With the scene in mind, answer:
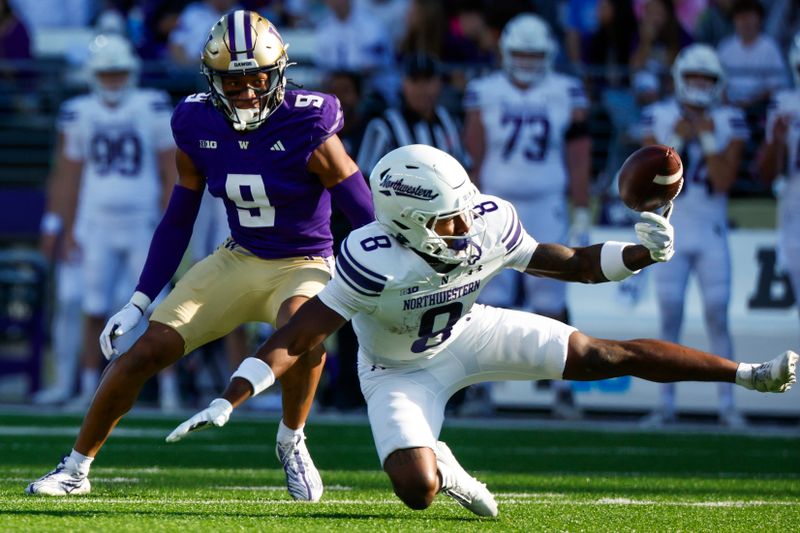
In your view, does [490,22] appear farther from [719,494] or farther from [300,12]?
[719,494]

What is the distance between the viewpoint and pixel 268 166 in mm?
4949

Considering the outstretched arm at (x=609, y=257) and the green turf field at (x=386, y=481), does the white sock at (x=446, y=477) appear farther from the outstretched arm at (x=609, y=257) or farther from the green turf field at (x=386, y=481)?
the outstretched arm at (x=609, y=257)

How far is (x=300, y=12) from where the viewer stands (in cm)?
1130

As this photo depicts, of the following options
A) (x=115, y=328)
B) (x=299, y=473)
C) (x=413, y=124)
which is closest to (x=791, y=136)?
(x=413, y=124)

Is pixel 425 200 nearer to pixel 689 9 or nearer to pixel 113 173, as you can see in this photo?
pixel 113 173

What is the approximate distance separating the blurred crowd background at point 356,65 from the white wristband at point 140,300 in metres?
3.67

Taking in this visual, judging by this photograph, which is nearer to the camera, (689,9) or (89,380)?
(89,380)

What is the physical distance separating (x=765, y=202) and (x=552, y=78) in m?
1.70

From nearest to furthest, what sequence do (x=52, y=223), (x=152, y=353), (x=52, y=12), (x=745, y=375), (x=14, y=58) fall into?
1. (x=745, y=375)
2. (x=152, y=353)
3. (x=52, y=223)
4. (x=14, y=58)
5. (x=52, y=12)

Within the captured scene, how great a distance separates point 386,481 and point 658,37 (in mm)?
5419

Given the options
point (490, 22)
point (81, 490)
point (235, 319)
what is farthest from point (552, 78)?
point (81, 490)

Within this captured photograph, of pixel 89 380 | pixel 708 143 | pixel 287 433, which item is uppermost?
pixel 708 143

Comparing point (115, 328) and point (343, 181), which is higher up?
point (343, 181)

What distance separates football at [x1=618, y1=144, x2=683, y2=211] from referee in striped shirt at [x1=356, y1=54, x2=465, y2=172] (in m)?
3.64
